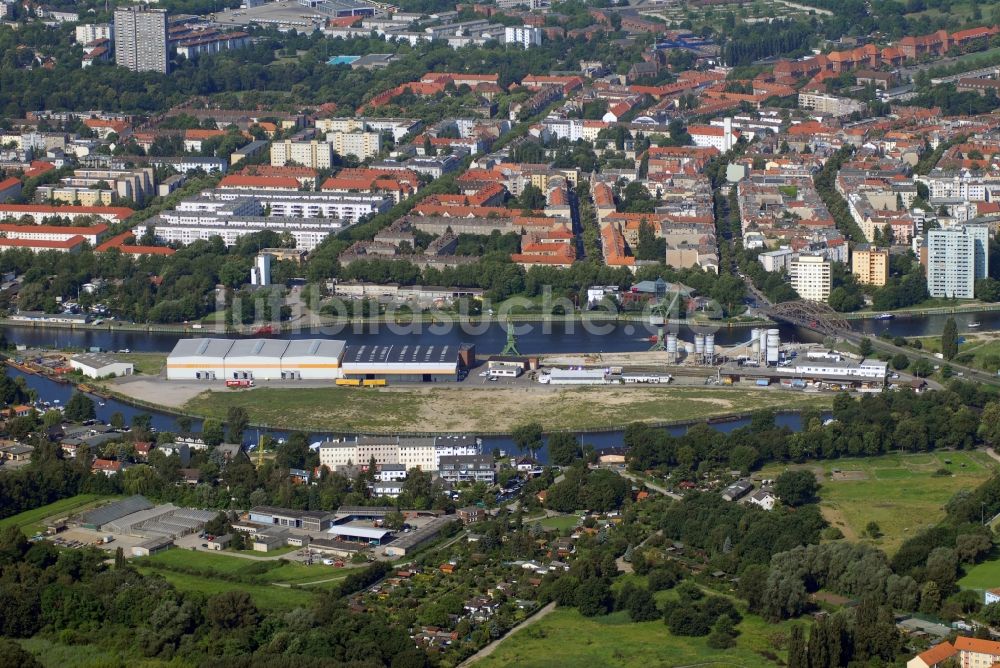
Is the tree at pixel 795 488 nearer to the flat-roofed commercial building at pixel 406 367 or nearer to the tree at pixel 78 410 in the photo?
the flat-roofed commercial building at pixel 406 367

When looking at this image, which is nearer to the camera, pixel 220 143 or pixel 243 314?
pixel 243 314

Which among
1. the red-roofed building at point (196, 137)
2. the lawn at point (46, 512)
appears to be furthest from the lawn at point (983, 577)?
the red-roofed building at point (196, 137)

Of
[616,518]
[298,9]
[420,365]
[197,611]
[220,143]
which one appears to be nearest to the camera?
[197,611]

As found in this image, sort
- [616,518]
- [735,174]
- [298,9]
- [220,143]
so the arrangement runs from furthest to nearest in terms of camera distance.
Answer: [298,9], [220,143], [735,174], [616,518]

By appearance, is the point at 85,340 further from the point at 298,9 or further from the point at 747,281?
the point at 298,9

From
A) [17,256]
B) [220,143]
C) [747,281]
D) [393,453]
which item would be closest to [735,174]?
[747,281]

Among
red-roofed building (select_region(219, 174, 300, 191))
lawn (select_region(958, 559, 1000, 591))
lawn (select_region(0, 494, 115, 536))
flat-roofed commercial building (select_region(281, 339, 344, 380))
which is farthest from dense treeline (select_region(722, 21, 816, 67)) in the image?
lawn (select_region(958, 559, 1000, 591))

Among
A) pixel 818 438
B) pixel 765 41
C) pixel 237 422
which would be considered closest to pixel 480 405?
pixel 237 422

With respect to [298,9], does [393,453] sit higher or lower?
lower
